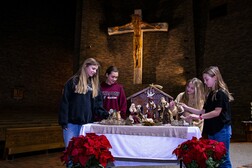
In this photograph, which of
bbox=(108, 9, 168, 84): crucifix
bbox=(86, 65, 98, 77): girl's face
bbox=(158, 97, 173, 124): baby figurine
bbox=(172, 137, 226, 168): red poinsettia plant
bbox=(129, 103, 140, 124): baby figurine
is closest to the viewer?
bbox=(172, 137, 226, 168): red poinsettia plant

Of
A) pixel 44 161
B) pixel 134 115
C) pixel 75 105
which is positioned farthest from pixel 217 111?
pixel 44 161

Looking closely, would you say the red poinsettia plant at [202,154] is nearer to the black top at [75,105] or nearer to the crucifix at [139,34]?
the black top at [75,105]

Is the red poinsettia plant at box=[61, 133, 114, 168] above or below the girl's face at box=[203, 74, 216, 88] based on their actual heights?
below

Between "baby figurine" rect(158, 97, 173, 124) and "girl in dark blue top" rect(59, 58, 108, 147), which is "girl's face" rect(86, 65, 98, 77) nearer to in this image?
"girl in dark blue top" rect(59, 58, 108, 147)

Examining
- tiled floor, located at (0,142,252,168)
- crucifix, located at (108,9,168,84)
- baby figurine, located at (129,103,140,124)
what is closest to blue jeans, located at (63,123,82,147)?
baby figurine, located at (129,103,140,124)

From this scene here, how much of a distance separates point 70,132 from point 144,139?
34.7 inches

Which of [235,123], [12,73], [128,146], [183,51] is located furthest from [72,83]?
[12,73]

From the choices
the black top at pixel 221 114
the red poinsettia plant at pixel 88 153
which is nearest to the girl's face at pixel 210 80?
the black top at pixel 221 114

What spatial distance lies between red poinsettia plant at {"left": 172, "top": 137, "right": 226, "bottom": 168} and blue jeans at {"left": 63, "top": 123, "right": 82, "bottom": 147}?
1414 mm

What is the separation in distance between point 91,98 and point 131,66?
11458 mm

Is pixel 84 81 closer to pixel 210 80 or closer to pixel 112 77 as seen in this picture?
pixel 112 77

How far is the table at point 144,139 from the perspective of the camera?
3.37 metres

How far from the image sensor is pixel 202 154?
7.29 feet

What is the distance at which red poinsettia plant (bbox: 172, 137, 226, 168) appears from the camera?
2.24 meters
